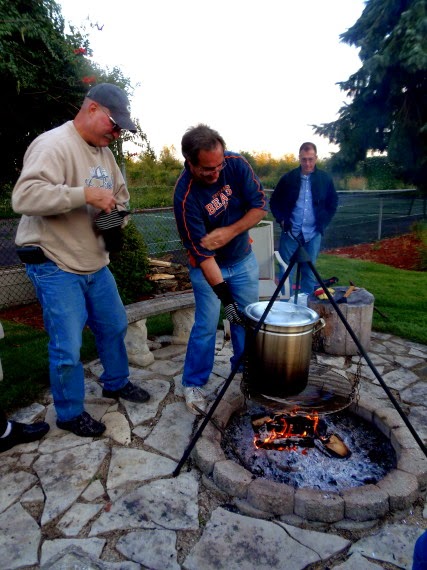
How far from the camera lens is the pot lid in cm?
248

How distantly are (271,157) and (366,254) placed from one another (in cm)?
2065

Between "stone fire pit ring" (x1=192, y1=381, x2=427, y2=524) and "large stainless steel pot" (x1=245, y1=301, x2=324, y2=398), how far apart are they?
0.52m

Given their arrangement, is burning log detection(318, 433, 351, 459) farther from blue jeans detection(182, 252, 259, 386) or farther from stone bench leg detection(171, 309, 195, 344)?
stone bench leg detection(171, 309, 195, 344)

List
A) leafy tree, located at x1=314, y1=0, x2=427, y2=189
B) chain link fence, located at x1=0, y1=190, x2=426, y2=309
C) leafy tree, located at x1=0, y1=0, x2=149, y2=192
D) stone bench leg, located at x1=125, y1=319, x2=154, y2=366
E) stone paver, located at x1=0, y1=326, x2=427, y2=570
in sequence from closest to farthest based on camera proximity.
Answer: stone paver, located at x1=0, y1=326, x2=427, y2=570 < stone bench leg, located at x1=125, y1=319, x2=154, y2=366 < leafy tree, located at x1=0, y1=0, x2=149, y2=192 < chain link fence, located at x1=0, y1=190, x2=426, y2=309 < leafy tree, located at x1=314, y1=0, x2=427, y2=189

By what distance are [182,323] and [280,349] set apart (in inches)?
95.8

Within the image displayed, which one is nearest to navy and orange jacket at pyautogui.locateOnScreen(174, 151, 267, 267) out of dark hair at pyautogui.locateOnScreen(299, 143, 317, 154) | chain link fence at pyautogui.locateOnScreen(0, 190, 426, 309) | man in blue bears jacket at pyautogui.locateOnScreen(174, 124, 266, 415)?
man in blue bears jacket at pyautogui.locateOnScreen(174, 124, 266, 415)

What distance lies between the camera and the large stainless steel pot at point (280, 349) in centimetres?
247

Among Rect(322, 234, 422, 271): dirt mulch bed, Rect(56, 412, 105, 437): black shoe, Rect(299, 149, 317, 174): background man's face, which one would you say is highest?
Rect(299, 149, 317, 174): background man's face

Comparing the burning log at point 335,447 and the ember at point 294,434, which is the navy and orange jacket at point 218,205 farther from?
the burning log at point 335,447

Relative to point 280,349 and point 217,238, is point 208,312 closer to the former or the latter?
point 217,238

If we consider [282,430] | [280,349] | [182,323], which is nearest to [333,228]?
[182,323]

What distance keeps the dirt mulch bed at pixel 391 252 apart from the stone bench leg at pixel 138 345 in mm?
6995

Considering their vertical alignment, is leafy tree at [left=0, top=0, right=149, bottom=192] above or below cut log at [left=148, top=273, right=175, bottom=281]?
above

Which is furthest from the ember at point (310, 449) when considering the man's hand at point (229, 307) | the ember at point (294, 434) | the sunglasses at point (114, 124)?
the sunglasses at point (114, 124)
